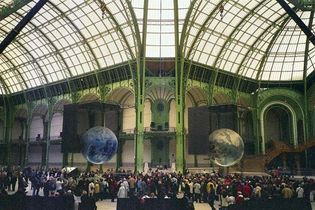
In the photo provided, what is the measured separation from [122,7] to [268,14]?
63.3 ft

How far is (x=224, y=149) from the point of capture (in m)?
20.1

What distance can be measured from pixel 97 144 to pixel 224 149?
312 inches

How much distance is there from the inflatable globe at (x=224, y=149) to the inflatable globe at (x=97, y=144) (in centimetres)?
661

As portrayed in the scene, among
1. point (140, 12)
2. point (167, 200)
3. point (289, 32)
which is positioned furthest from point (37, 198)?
point (289, 32)

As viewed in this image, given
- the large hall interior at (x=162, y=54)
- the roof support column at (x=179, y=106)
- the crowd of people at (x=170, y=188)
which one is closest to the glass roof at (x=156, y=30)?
the large hall interior at (x=162, y=54)

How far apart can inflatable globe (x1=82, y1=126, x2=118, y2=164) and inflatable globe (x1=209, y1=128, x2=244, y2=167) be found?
6.61 m

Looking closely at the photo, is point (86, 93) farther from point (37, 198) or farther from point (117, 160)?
point (37, 198)

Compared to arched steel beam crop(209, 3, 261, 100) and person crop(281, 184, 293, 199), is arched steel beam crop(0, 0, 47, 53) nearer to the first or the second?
person crop(281, 184, 293, 199)

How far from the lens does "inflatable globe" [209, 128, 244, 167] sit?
65.9 feet

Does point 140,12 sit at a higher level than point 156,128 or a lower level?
higher

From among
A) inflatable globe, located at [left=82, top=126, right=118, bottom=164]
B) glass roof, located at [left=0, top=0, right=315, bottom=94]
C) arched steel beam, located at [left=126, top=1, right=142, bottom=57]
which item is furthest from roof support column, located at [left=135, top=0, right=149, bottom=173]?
inflatable globe, located at [left=82, top=126, right=118, bottom=164]

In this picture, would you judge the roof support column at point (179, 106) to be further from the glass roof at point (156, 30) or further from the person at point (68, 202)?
the person at point (68, 202)

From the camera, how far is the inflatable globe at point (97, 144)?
2156 centimetres

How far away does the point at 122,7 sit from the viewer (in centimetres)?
3928
